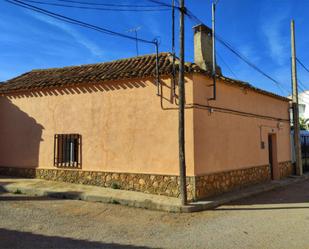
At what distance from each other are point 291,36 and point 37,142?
1358cm

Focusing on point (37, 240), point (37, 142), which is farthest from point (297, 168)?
point (37, 240)

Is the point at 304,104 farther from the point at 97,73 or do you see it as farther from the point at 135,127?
the point at 135,127

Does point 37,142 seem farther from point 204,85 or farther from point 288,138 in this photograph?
point 288,138

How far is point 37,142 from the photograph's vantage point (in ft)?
40.9

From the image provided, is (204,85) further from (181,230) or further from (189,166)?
(181,230)

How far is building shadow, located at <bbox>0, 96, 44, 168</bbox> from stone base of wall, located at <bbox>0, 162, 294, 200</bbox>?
14.7 inches

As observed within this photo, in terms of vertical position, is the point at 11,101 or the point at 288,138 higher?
the point at 11,101

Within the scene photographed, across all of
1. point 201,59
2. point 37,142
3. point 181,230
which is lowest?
point 181,230

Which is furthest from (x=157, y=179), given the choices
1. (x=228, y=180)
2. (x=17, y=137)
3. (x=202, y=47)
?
(x=17, y=137)

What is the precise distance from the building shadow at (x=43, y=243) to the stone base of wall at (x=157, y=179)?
12.9 ft

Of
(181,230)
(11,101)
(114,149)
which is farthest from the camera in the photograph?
(11,101)

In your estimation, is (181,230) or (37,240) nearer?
(37,240)

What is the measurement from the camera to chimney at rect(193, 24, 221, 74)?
1176 cm

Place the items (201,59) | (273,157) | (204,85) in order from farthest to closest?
(273,157) < (201,59) < (204,85)
